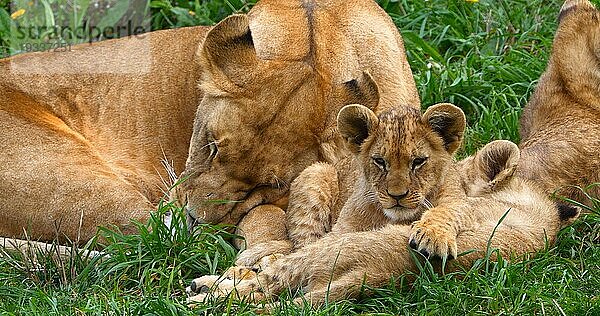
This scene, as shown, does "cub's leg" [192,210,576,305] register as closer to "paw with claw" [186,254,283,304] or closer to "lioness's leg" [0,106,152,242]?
"paw with claw" [186,254,283,304]

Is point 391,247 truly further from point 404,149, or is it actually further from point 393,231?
point 404,149

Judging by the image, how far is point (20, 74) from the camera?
7645 millimetres

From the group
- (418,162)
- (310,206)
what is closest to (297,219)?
(310,206)

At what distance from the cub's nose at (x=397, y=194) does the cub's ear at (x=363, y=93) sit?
2.96 feet

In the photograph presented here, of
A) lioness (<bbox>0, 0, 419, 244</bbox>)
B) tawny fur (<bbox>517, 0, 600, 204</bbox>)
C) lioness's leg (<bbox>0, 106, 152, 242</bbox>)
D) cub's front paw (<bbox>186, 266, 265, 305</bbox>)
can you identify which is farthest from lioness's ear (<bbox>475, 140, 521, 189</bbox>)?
lioness's leg (<bbox>0, 106, 152, 242</bbox>)

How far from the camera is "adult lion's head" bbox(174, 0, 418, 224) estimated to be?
635 centimetres

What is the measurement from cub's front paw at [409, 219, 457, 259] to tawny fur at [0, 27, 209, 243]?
6.51 feet

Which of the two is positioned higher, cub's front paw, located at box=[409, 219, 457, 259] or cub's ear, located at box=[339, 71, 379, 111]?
cub's ear, located at box=[339, 71, 379, 111]

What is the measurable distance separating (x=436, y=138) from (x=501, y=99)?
8.46 feet

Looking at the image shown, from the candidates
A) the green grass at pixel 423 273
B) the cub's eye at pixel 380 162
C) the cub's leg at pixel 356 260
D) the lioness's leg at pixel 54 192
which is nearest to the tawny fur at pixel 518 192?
the cub's leg at pixel 356 260

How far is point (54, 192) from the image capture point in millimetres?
7004

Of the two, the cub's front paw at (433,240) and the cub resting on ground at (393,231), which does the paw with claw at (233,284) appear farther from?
the cub's front paw at (433,240)

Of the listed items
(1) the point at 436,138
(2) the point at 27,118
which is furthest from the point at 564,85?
(2) the point at 27,118

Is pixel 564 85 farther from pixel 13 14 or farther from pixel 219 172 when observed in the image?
pixel 13 14
